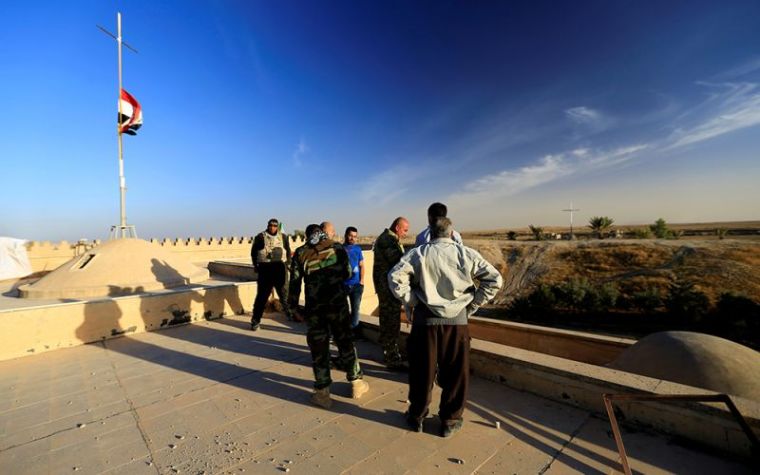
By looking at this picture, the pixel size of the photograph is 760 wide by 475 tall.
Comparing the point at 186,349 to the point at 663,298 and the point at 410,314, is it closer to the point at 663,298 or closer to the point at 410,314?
the point at 410,314

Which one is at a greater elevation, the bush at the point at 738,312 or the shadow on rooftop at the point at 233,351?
the shadow on rooftop at the point at 233,351

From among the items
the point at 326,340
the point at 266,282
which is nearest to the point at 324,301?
the point at 326,340

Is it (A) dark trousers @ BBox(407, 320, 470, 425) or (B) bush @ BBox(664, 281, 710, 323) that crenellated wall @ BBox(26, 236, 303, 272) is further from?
(B) bush @ BBox(664, 281, 710, 323)

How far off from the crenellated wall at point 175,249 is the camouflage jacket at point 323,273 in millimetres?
17925

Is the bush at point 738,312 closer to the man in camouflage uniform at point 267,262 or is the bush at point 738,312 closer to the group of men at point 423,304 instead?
the group of men at point 423,304

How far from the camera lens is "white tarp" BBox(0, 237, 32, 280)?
1454cm

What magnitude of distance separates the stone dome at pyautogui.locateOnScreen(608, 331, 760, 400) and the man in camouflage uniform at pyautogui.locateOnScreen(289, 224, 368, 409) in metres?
3.46

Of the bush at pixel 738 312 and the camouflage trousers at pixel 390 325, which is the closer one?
the camouflage trousers at pixel 390 325

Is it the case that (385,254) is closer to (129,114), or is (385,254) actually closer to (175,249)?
(129,114)

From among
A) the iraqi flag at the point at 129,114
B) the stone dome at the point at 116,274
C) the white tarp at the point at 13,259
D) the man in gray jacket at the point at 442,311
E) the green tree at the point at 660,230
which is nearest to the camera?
the man in gray jacket at the point at 442,311

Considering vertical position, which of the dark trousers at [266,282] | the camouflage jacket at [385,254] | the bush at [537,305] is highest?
the camouflage jacket at [385,254]

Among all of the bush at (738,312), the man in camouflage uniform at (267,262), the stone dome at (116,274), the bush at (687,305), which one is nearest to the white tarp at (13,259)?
the stone dome at (116,274)

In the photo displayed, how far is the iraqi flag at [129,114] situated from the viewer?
441 inches

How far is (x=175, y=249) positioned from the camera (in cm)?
2183
